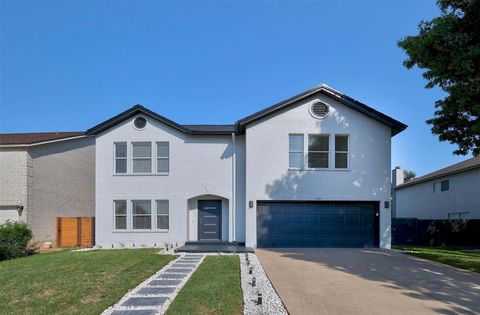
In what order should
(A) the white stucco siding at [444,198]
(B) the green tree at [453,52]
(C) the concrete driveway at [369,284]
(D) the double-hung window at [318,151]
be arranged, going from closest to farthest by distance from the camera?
1. (C) the concrete driveway at [369,284]
2. (B) the green tree at [453,52]
3. (D) the double-hung window at [318,151]
4. (A) the white stucco siding at [444,198]

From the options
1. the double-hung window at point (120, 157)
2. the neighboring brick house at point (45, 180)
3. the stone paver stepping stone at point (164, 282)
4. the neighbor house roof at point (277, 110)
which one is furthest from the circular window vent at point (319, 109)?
the neighboring brick house at point (45, 180)

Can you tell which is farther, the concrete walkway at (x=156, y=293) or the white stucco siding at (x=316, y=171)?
the white stucco siding at (x=316, y=171)

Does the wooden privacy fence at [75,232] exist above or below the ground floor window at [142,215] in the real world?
below

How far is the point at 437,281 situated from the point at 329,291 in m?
3.37

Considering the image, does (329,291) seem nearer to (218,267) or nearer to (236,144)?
(218,267)

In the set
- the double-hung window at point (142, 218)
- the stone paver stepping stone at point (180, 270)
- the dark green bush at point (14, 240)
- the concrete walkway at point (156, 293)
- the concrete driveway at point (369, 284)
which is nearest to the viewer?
the concrete walkway at point (156, 293)

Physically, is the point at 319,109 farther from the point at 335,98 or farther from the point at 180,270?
the point at 180,270

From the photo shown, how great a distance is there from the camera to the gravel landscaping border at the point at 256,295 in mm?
6699

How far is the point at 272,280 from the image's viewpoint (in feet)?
30.7

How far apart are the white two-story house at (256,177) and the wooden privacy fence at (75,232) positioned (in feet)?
5.03

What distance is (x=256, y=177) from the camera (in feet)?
54.2

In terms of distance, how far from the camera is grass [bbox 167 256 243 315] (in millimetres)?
6562

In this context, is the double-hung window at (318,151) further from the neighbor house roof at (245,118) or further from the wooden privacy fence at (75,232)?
the wooden privacy fence at (75,232)

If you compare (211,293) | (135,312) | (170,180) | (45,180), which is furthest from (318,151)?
(45,180)
